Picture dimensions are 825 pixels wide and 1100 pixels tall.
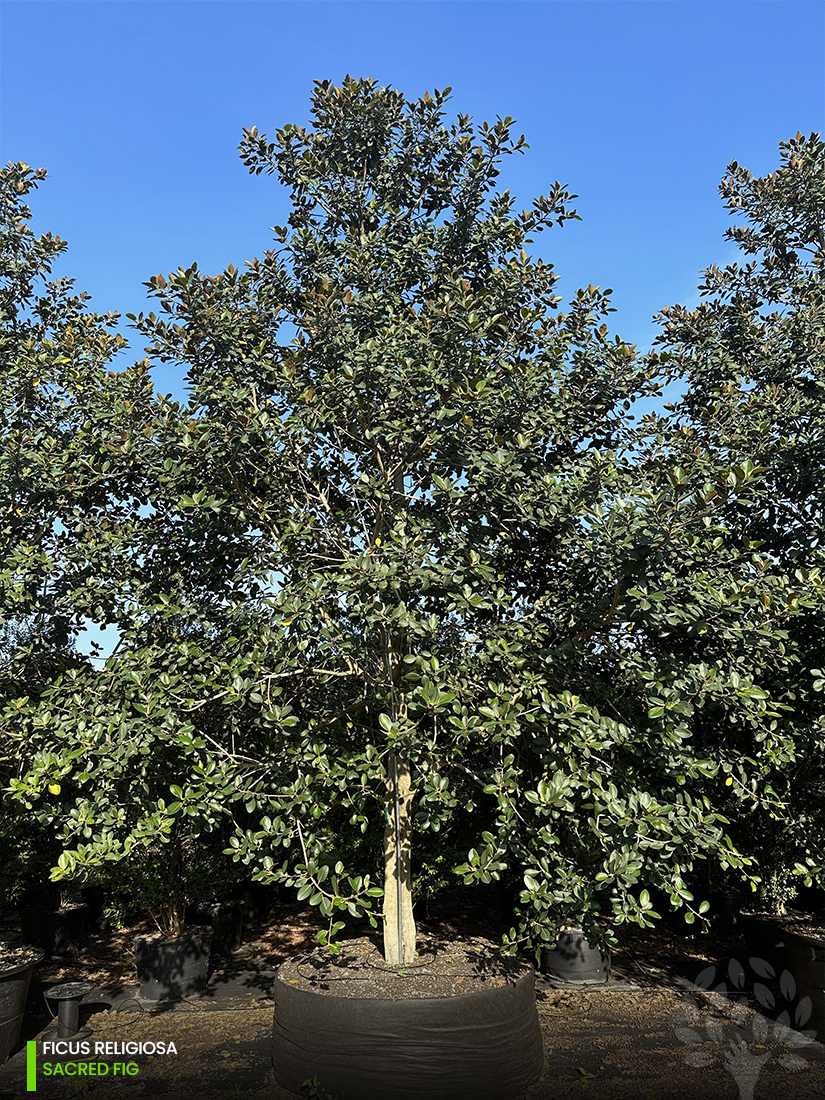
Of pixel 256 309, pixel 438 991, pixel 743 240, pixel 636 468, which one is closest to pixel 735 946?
pixel 438 991

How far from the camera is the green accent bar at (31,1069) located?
5.52 m

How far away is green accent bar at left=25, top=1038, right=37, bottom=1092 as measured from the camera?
217 inches

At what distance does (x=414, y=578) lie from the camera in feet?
15.2

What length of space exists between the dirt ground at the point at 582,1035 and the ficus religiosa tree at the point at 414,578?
1083 mm

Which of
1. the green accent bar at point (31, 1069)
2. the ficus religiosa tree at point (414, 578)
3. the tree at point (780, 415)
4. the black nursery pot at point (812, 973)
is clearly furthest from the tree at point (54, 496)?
the black nursery pot at point (812, 973)

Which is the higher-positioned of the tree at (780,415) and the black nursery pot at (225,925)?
the tree at (780,415)

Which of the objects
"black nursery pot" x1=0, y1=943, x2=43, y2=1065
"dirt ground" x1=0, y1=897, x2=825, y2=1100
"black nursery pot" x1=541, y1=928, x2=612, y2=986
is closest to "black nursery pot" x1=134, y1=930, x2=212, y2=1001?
"dirt ground" x1=0, y1=897, x2=825, y2=1100

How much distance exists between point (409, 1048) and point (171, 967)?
355 cm

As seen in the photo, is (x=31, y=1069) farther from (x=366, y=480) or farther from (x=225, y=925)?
(x=366, y=480)

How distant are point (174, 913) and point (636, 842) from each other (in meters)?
5.57

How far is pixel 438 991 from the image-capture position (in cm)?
562

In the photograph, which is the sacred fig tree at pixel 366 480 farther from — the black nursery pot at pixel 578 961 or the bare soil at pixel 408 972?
the black nursery pot at pixel 578 961

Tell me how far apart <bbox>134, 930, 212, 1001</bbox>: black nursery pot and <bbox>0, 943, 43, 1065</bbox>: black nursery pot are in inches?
60.7

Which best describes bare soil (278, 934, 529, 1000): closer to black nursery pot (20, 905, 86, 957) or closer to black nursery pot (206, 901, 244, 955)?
black nursery pot (206, 901, 244, 955)
